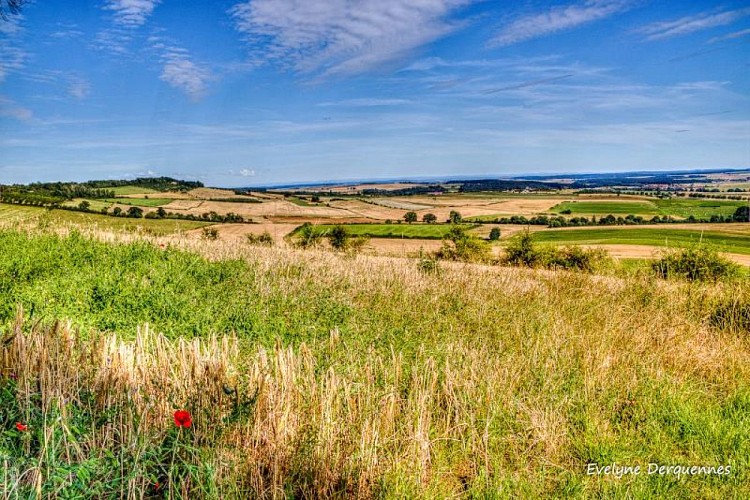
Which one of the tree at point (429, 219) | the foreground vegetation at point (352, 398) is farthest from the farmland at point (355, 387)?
the tree at point (429, 219)

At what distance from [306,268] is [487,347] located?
18.3ft

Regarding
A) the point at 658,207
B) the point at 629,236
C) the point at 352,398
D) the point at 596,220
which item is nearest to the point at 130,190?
the point at 629,236

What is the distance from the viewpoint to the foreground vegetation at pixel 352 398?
9.85 ft

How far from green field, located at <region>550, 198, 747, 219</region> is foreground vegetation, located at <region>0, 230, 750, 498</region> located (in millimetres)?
73282

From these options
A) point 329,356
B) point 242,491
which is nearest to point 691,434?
point 329,356

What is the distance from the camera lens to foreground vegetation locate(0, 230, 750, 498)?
300 cm

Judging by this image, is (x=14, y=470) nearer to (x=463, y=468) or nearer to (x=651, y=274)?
(x=463, y=468)

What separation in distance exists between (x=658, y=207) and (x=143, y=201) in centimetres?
8000

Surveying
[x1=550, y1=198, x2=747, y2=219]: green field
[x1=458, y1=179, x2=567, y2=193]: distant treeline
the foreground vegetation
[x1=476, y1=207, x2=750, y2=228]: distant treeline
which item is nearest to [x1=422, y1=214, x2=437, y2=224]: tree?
[x1=476, y1=207, x2=750, y2=228]: distant treeline

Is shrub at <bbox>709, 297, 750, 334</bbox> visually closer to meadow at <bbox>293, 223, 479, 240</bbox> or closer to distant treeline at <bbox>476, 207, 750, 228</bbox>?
meadow at <bbox>293, 223, 479, 240</bbox>

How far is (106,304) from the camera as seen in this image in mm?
6410

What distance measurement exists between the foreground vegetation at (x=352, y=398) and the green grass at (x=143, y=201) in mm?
41279

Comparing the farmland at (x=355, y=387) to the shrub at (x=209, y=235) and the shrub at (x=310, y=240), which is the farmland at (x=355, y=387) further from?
the shrub at (x=209, y=235)

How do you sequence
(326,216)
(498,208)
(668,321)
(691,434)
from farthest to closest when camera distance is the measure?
1. (498,208)
2. (326,216)
3. (668,321)
4. (691,434)
